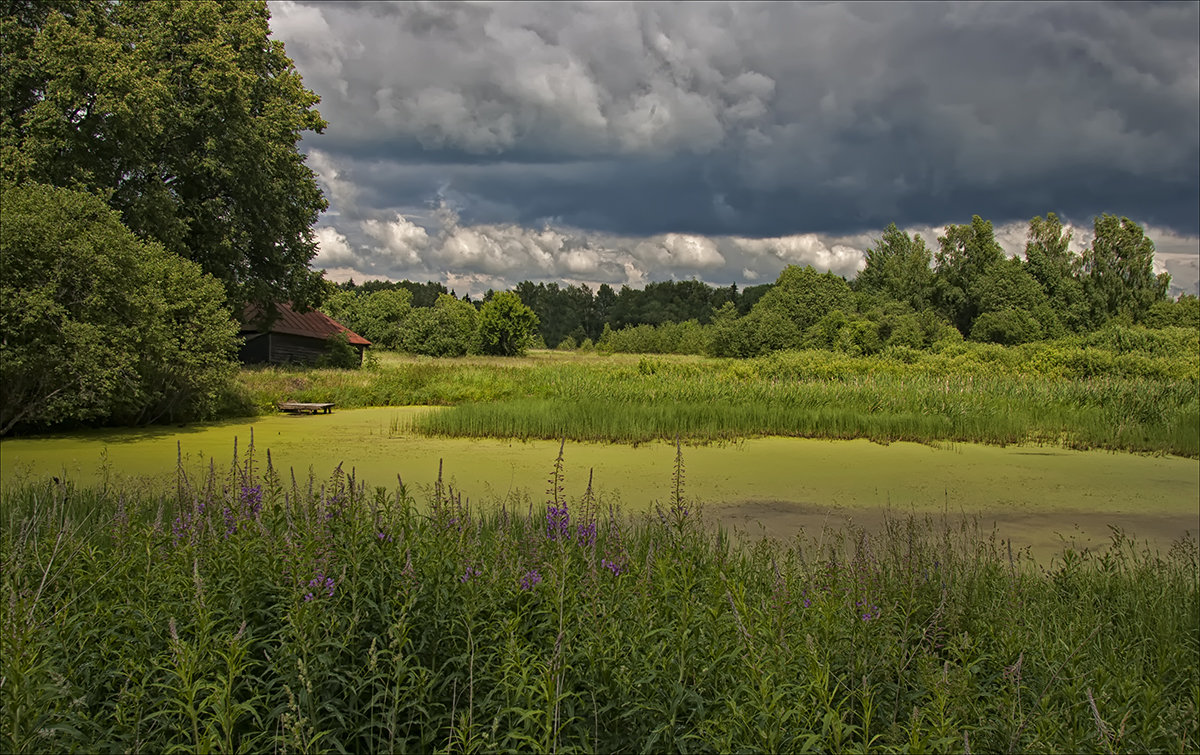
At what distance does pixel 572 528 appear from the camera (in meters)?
3.49

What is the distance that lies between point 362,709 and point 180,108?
18.5 metres

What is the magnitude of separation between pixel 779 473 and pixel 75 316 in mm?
10155

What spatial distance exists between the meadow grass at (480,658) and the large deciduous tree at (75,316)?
8.41 meters

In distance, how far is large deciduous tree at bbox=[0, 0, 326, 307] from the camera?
14273 mm

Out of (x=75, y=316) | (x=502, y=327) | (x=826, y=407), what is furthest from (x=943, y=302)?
(x=75, y=316)

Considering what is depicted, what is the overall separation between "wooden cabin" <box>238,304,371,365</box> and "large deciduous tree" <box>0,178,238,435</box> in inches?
475

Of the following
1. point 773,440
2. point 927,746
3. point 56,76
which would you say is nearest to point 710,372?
point 773,440

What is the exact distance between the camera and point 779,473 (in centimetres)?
830

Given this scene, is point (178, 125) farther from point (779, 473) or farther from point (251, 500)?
point (251, 500)

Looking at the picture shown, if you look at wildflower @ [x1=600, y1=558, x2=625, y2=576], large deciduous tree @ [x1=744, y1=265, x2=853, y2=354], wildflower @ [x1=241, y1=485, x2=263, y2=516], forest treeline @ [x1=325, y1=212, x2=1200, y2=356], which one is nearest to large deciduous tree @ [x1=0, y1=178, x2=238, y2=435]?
wildflower @ [x1=241, y1=485, x2=263, y2=516]

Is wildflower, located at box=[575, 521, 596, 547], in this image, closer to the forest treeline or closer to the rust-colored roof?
the rust-colored roof

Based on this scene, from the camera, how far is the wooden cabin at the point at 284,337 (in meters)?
25.0

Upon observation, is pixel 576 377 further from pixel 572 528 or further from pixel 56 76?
pixel 572 528

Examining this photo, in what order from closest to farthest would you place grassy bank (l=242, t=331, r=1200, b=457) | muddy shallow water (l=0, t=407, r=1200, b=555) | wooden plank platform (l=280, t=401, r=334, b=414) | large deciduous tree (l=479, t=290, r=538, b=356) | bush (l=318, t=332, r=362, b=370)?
muddy shallow water (l=0, t=407, r=1200, b=555) → grassy bank (l=242, t=331, r=1200, b=457) → wooden plank platform (l=280, t=401, r=334, b=414) → bush (l=318, t=332, r=362, b=370) → large deciduous tree (l=479, t=290, r=538, b=356)
